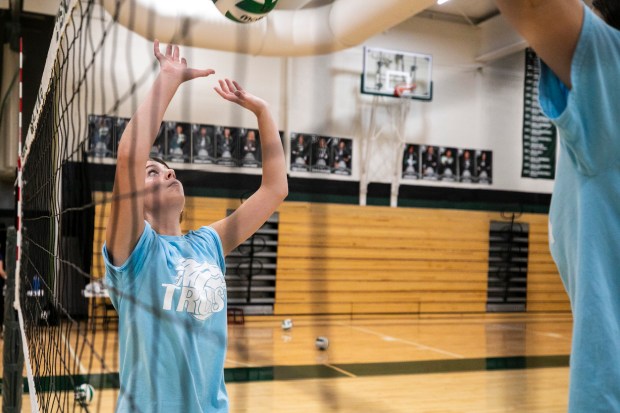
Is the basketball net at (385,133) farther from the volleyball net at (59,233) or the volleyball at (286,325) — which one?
the volleyball net at (59,233)

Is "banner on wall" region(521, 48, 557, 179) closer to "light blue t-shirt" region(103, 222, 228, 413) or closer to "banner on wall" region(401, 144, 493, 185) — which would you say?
"banner on wall" region(401, 144, 493, 185)

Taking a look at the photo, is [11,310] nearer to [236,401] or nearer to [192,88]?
[236,401]

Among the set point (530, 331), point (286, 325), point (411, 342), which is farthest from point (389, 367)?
point (530, 331)

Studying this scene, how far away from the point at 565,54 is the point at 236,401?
14.7 feet

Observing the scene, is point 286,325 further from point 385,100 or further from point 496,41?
point 496,41

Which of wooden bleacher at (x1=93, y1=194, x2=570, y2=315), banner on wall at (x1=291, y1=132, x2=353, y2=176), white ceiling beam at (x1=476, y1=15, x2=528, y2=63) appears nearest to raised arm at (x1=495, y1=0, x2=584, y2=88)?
wooden bleacher at (x1=93, y1=194, x2=570, y2=315)

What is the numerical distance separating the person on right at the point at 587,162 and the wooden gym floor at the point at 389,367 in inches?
127

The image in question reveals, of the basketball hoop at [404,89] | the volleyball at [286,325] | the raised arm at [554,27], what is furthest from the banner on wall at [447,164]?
the raised arm at [554,27]

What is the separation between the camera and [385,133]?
10359mm

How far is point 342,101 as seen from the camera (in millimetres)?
10117

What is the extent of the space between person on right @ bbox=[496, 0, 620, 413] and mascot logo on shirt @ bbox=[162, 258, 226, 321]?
104cm

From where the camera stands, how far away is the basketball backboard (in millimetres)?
10023

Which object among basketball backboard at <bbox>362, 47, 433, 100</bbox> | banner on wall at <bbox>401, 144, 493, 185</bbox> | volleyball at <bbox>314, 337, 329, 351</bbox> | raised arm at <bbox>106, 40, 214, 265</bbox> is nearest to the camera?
raised arm at <bbox>106, 40, 214, 265</bbox>

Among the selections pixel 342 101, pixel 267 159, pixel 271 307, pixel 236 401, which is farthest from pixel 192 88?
pixel 267 159
